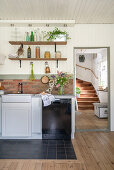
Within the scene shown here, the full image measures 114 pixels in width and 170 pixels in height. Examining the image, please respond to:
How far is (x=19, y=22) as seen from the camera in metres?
3.60

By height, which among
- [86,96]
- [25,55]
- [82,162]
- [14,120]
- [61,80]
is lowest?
[82,162]

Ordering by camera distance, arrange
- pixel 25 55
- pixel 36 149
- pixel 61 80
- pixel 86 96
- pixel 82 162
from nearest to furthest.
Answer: pixel 82 162 < pixel 36 149 < pixel 61 80 < pixel 25 55 < pixel 86 96

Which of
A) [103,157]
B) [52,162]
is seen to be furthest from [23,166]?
[103,157]

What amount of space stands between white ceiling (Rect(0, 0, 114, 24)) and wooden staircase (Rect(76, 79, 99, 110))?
3.97m

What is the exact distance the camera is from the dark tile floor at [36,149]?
2.49m

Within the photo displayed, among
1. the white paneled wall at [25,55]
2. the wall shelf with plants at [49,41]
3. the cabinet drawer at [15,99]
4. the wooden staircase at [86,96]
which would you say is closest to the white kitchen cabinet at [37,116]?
the cabinet drawer at [15,99]

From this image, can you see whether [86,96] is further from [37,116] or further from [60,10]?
[60,10]

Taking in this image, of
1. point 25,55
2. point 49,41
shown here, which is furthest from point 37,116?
point 49,41

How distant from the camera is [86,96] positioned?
7664 millimetres

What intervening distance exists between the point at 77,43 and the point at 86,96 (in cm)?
421

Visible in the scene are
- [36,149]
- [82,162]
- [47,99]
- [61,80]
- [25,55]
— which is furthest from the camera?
[25,55]

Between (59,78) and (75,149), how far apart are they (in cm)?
150

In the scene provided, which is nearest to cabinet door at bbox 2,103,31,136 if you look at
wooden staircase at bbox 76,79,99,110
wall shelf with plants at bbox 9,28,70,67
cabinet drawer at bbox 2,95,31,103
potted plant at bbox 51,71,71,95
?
cabinet drawer at bbox 2,95,31,103

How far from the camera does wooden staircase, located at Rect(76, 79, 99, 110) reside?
6.88m
